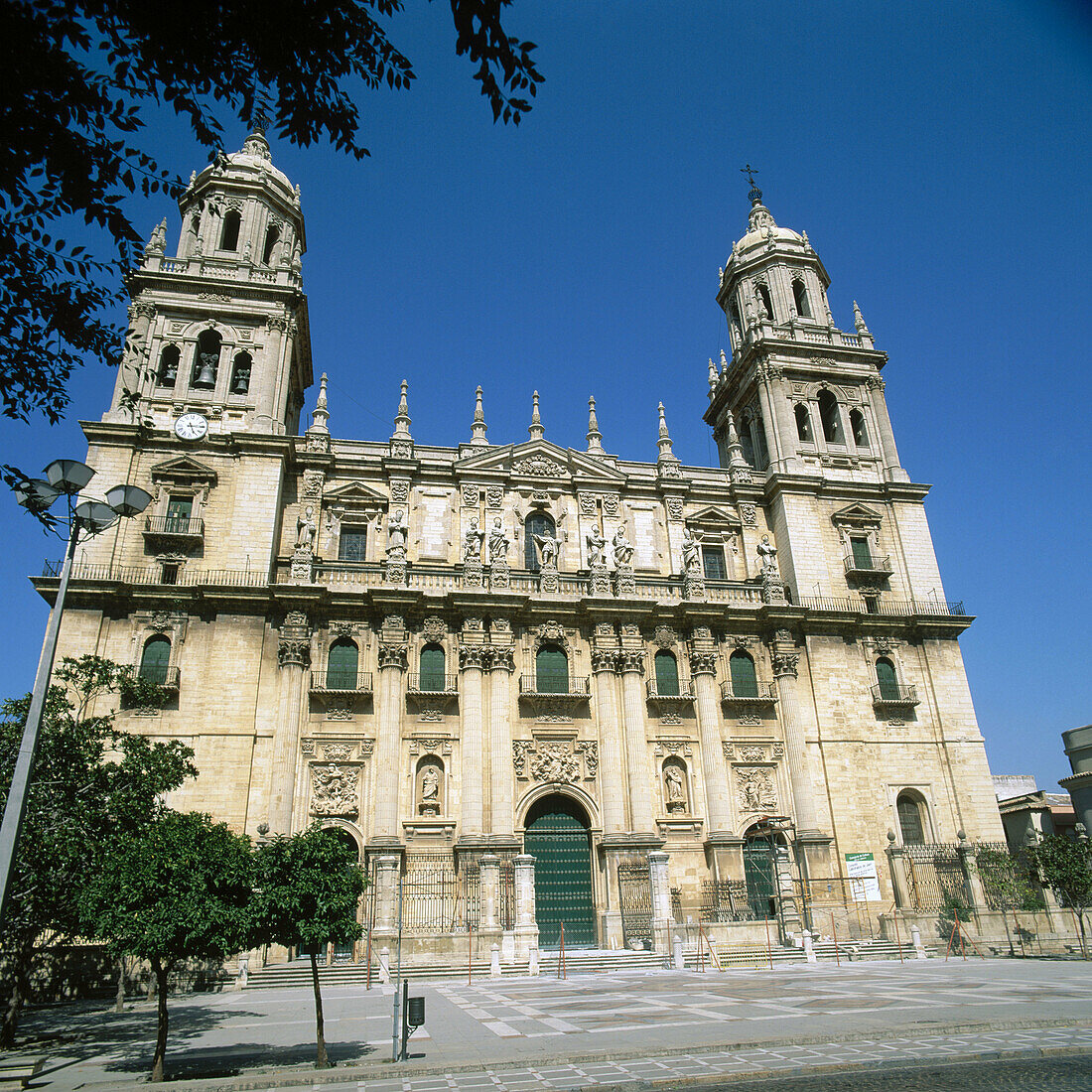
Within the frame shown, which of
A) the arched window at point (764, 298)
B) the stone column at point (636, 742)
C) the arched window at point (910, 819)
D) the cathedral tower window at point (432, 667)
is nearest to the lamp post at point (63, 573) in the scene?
the cathedral tower window at point (432, 667)

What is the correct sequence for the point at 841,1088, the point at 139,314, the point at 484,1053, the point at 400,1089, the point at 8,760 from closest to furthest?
the point at 841,1088 < the point at 400,1089 < the point at 484,1053 < the point at 8,760 < the point at 139,314

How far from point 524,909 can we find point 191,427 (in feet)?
63.9

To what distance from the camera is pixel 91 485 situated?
86.4 feet

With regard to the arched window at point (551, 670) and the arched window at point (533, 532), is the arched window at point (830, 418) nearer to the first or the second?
the arched window at point (533, 532)

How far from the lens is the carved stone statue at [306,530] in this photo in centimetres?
2761

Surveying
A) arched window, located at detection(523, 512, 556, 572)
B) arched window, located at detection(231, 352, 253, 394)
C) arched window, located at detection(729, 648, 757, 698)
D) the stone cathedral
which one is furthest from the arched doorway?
arched window, located at detection(231, 352, 253, 394)

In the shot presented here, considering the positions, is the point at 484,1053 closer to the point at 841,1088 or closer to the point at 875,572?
the point at 841,1088

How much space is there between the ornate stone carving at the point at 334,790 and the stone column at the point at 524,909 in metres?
5.58

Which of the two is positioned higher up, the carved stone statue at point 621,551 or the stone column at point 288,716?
the carved stone statue at point 621,551

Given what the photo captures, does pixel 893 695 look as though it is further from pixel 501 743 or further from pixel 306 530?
pixel 306 530

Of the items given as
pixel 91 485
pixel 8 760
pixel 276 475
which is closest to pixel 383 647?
pixel 276 475

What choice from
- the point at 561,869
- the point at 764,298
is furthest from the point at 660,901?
the point at 764,298

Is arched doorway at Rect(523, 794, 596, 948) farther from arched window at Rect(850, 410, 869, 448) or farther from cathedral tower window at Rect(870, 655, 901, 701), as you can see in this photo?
arched window at Rect(850, 410, 869, 448)

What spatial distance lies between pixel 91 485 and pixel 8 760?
14.3 meters
